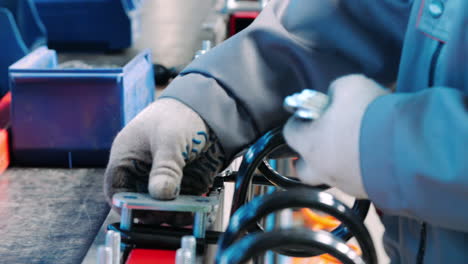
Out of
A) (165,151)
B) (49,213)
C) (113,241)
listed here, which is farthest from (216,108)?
(49,213)

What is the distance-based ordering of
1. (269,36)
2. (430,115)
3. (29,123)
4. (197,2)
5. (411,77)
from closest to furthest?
(430,115) → (411,77) → (269,36) → (29,123) → (197,2)

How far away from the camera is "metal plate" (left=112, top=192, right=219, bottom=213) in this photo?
75 centimetres

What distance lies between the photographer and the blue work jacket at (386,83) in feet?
2.01

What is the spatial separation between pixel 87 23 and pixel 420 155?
3.01 m

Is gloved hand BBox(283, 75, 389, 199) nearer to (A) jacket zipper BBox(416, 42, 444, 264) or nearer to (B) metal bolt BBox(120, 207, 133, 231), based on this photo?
(A) jacket zipper BBox(416, 42, 444, 264)

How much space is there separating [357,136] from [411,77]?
0.20 m

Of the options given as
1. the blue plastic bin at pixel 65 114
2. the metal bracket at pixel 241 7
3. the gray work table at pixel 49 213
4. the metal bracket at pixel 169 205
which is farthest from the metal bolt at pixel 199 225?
the metal bracket at pixel 241 7

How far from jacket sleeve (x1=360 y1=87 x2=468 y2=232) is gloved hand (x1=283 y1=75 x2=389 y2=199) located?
0.05ft

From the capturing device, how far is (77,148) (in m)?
1.56

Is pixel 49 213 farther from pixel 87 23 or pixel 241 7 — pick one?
pixel 241 7

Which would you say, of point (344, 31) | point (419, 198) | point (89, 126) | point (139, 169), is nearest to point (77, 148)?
point (89, 126)

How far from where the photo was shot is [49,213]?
123 cm

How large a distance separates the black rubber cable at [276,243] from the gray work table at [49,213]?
Result: 58cm

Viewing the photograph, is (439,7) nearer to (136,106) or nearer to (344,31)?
(344,31)
